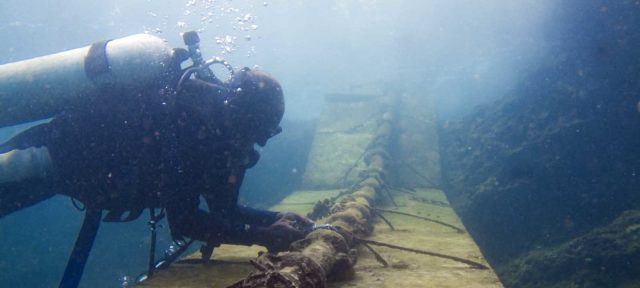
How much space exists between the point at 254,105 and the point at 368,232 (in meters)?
2.27

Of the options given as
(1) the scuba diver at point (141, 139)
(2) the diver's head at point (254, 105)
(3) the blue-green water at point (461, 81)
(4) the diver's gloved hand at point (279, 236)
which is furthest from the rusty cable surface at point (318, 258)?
(3) the blue-green water at point (461, 81)

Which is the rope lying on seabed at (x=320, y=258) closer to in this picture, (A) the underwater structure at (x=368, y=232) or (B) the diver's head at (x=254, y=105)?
(A) the underwater structure at (x=368, y=232)

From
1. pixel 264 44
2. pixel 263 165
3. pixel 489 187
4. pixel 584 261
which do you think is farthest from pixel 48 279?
pixel 264 44

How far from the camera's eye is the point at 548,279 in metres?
5.68

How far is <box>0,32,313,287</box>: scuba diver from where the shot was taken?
3.03 m

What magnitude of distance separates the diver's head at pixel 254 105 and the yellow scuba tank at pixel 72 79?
759mm

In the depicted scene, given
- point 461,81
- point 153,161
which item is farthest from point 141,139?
point 461,81

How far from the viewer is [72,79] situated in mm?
3396

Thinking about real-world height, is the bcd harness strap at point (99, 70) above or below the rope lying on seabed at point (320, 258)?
above

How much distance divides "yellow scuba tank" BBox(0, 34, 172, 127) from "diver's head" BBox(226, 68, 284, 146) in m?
0.76

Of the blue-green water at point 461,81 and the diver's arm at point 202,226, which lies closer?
the diver's arm at point 202,226

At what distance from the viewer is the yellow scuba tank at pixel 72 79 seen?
335 cm

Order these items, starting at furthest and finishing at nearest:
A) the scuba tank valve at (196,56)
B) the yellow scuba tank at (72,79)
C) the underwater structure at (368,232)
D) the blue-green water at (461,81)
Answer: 1. the blue-green water at (461,81)
2. the scuba tank valve at (196,56)
3. the yellow scuba tank at (72,79)
4. the underwater structure at (368,232)

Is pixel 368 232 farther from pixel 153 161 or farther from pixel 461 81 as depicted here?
pixel 461 81
